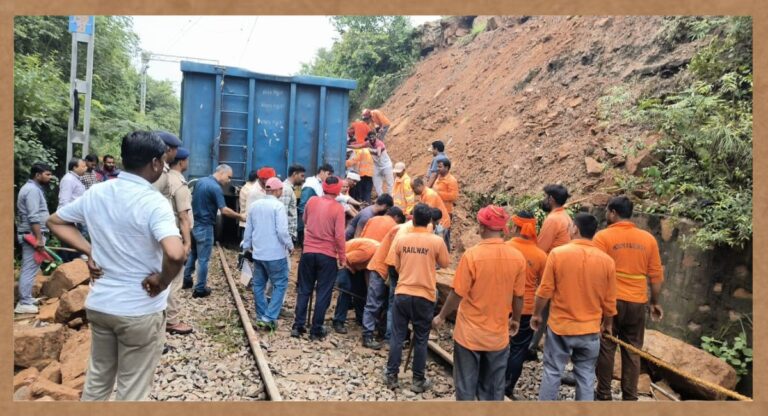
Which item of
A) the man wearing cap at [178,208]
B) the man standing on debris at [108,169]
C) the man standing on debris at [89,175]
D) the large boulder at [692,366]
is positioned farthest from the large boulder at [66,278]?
the large boulder at [692,366]

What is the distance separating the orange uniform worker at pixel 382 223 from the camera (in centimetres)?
604

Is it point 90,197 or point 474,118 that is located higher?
point 474,118

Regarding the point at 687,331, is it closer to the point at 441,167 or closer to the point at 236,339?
the point at 441,167

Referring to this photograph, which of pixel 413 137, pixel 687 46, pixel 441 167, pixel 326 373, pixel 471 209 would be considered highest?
pixel 687 46

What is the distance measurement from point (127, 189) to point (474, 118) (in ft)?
36.1

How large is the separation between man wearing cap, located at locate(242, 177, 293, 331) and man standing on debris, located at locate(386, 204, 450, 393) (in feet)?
5.47

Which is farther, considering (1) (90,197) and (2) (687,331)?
(2) (687,331)

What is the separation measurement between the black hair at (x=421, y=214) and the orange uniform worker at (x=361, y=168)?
567 cm

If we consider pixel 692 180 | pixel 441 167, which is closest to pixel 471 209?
pixel 441 167

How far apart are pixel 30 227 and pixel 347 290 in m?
3.86

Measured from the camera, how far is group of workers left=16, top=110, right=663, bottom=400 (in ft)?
9.18

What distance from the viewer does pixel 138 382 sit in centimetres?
284

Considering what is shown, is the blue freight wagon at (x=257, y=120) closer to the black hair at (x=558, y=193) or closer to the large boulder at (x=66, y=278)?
the large boulder at (x=66, y=278)

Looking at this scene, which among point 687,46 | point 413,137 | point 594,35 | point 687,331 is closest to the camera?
point 687,331
